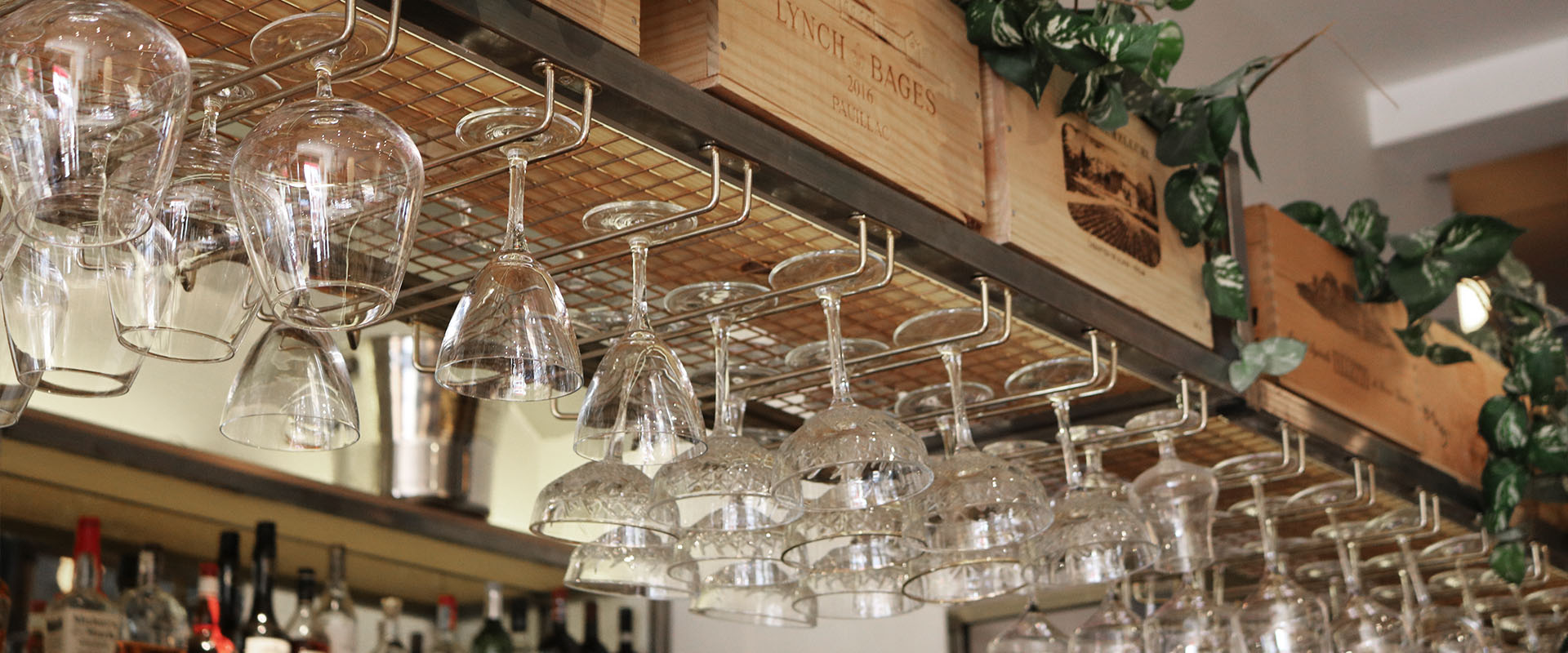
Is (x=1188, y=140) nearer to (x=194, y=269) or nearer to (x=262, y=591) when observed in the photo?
(x=194, y=269)

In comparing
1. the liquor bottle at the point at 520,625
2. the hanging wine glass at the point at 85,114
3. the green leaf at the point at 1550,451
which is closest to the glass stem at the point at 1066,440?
the hanging wine glass at the point at 85,114

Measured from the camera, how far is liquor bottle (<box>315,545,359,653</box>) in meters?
2.07

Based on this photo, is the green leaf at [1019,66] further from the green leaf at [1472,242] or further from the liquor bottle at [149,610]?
the liquor bottle at [149,610]

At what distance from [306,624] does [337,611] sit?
51mm

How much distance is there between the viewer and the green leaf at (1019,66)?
1.43 meters

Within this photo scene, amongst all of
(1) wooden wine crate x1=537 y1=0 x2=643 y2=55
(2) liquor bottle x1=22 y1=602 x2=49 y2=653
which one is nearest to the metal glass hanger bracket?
(1) wooden wine crate x1=537 y1=0 x2=643 y2=55

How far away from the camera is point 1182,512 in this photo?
5.24ft

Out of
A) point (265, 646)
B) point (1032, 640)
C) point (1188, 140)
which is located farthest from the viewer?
point (265, 646)

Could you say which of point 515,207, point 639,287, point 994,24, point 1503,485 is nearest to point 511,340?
point 515,207

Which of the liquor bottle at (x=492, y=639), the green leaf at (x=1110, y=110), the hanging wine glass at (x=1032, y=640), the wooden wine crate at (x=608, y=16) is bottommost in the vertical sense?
the hanging wine glass at (x=1032, y=640)

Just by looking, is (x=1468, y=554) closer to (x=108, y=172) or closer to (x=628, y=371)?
(x=628, y=371)

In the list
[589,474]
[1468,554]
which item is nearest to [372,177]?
[589,474]

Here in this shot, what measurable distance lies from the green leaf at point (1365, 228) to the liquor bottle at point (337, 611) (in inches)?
59.7

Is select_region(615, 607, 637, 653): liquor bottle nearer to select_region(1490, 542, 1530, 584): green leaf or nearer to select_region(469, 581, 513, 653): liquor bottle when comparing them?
select_region(469, 581, 513, 653): liquor bottle
